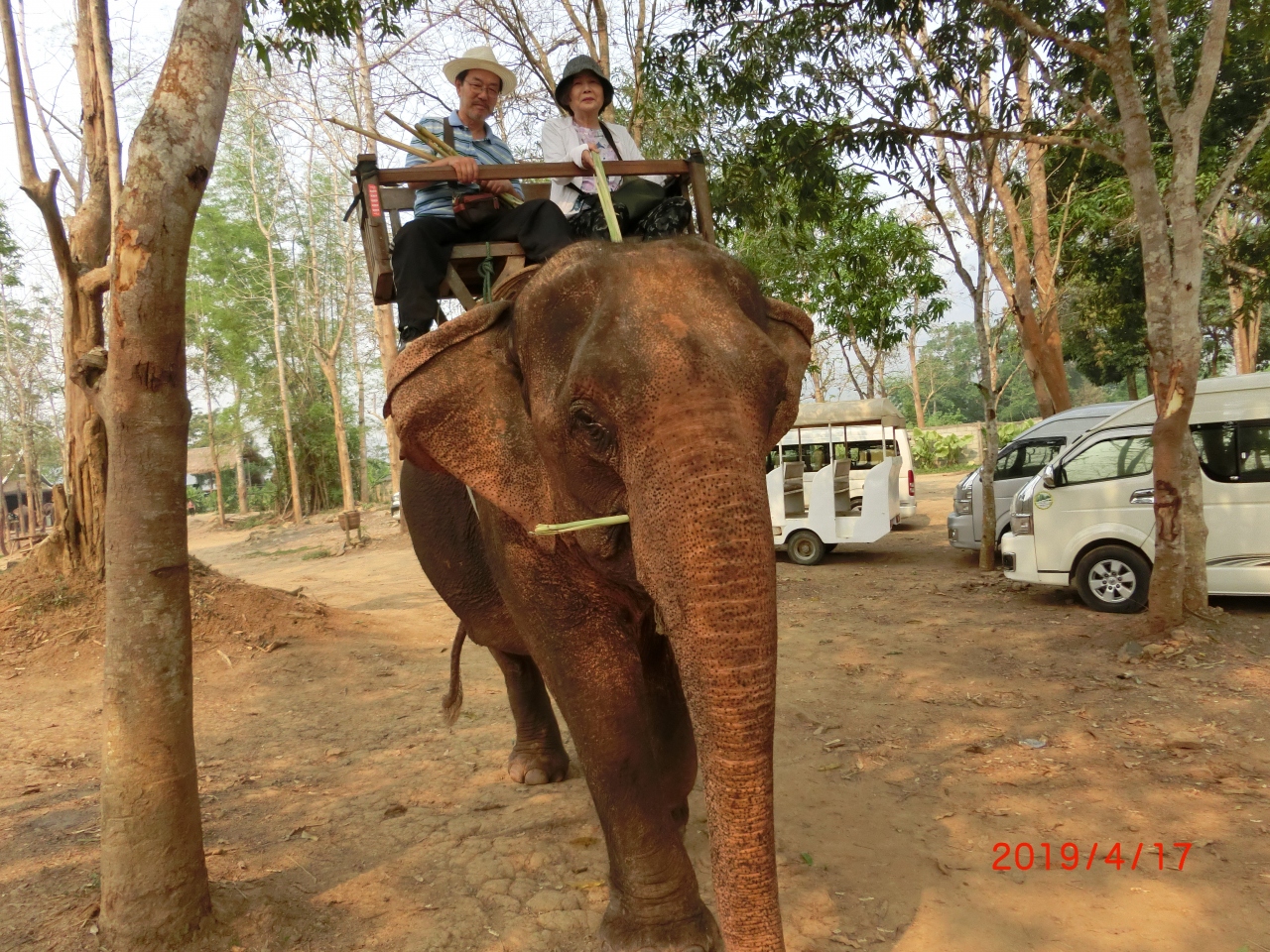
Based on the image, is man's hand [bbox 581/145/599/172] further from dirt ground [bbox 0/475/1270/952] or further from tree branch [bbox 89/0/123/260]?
tree branch [bbox 89/0/123/260]

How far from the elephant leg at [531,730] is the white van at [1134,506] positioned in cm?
527

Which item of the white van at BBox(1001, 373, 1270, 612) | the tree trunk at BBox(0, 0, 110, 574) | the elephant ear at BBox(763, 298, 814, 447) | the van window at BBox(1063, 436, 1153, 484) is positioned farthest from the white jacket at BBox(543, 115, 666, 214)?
the van window at BBox(1063, 436, 1153, 484)

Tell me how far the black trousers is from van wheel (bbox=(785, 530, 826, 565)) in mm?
9718

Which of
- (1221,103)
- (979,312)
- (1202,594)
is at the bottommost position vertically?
(1202,594)

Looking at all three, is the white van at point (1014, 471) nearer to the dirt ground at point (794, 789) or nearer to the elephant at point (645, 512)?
the dirt ground at point (794, 789)

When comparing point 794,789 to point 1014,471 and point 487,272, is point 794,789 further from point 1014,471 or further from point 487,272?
point 1014,471

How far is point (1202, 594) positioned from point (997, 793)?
363cm

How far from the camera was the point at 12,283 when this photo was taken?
25438 mm

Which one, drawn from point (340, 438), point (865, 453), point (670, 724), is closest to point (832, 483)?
point (865, 453)

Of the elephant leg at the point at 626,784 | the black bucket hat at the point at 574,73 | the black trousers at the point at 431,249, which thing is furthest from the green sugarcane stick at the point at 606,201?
the elephant leg at the point at 626,784

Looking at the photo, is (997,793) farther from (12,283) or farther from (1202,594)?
(12,283)

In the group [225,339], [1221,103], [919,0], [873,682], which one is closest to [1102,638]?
[873,682]

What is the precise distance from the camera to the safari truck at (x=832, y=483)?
1176cm

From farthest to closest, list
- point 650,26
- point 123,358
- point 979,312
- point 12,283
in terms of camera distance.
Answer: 1. point 12,283
2. point 650,26
3. point 979,312
4. point 123,358
